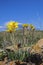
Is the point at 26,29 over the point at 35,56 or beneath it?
over

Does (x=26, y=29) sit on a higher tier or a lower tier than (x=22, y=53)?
higher

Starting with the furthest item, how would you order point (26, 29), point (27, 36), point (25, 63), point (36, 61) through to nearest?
point (27, 36), point (26, 29), point (36, 61), point (25, 63)

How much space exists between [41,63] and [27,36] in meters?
2.26

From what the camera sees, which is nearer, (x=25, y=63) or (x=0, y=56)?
(x=25, y=63)

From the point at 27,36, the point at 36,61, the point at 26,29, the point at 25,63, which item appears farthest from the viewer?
the point at 27,36

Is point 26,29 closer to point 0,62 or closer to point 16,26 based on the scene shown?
point 16,26

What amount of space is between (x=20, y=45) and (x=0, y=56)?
1.34 meters

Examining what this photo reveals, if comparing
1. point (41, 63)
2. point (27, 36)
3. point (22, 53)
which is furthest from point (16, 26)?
point (27, 36)

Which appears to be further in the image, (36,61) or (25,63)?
(36,61)

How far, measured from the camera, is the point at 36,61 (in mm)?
6906

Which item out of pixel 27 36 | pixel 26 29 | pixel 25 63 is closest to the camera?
pixel 25 63

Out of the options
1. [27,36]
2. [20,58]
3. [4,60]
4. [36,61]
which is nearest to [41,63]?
[36,61]

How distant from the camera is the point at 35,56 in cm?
698

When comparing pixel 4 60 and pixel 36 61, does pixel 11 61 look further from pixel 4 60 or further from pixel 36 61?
pixel 36 61
